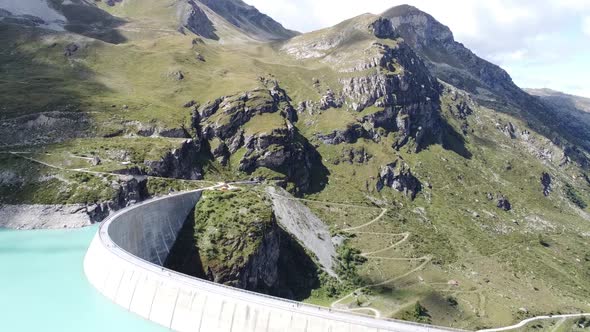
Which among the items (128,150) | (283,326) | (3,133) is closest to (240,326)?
(283,326)

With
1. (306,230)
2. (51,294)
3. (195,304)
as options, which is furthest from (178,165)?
(195,304)

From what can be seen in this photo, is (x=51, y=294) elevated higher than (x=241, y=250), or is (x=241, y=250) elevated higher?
(x=51, y=294)

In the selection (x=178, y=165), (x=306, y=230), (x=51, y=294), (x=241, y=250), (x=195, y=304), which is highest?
(x=195, y=304)

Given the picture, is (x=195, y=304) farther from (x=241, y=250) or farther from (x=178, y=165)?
(x=178, y=165)

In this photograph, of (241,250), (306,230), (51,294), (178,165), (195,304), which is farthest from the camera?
(306,230)

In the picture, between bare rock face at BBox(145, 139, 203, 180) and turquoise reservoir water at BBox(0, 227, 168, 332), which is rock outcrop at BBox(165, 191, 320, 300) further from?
Result: bare rock face at BBox(145, 139, 203, 180)

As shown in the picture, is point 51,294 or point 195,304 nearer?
point 195,304

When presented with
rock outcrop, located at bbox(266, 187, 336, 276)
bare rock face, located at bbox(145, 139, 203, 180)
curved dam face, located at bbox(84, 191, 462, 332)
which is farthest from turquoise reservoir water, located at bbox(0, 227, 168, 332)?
rock outcrop, located at bbox(266, 187, 336, 276)

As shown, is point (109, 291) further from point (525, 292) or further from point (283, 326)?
point (525, 292)
